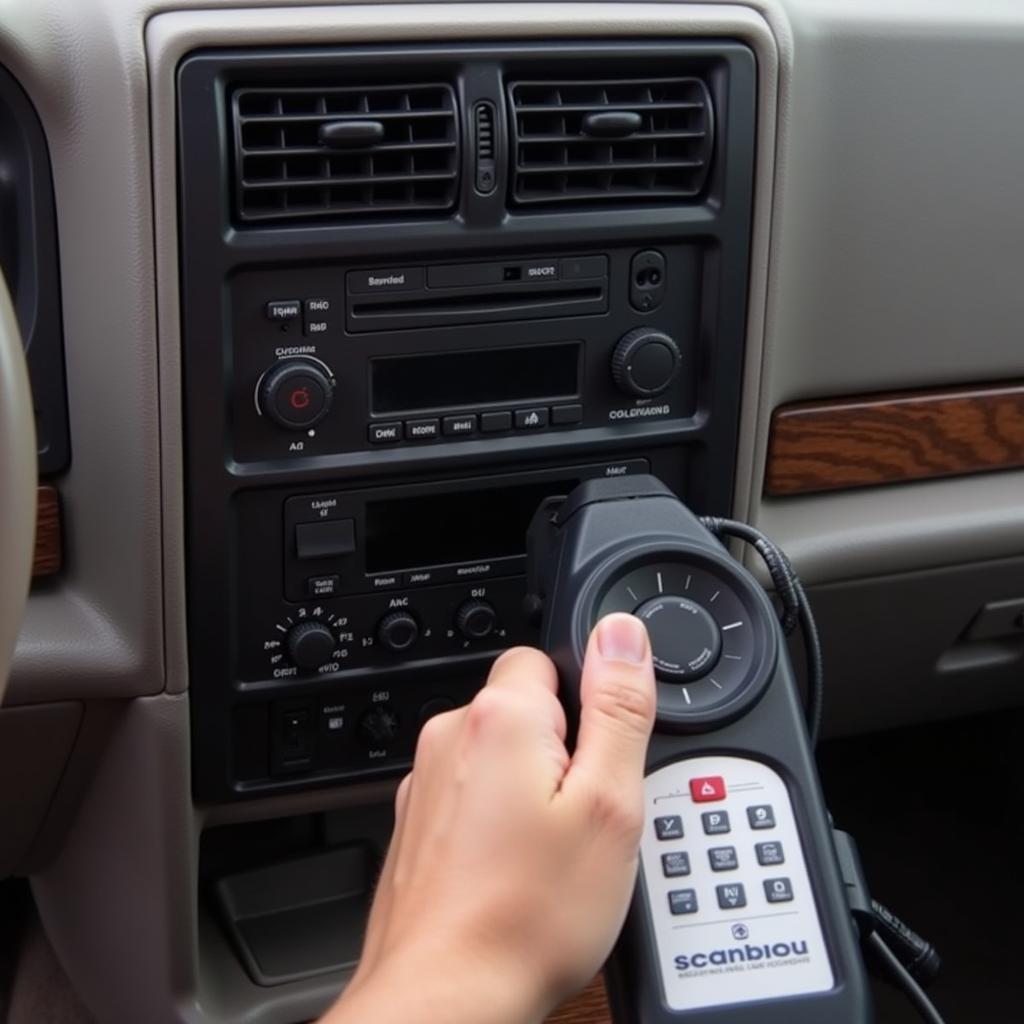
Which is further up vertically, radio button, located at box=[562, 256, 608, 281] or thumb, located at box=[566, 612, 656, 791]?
radio button, located at box=[562, 256, 608, 281]

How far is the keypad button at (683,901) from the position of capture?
91 cm

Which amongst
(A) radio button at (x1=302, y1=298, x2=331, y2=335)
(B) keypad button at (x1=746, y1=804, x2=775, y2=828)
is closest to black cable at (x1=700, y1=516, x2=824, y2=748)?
(B) keypad button at (x1=746, y1=804, x2=775, y2=828)

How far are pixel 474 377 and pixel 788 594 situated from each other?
0.28m

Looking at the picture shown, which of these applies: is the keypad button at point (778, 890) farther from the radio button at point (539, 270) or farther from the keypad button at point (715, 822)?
the radio button at point (539, 270)

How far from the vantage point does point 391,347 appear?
1142 mm

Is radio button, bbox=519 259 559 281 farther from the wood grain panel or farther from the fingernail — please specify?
the wood grain panel

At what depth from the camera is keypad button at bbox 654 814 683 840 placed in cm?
93

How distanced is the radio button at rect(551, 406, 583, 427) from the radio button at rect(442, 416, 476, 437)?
0.06 meters

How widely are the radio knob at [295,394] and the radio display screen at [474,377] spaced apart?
5 cm

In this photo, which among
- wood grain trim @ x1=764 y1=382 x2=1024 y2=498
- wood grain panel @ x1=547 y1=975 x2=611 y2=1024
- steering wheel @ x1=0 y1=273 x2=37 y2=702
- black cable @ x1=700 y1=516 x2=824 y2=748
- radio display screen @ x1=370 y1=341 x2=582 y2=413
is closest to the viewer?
steering wheel @ x1=0 y1=273 x2=37 y2=702

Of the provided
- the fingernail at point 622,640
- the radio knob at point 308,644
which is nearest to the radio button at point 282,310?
the radio knob at point 308,644

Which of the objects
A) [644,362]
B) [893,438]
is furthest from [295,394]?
[893,438]

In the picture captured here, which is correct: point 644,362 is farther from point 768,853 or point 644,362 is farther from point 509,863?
point 509,863

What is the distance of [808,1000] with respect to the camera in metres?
0.90
